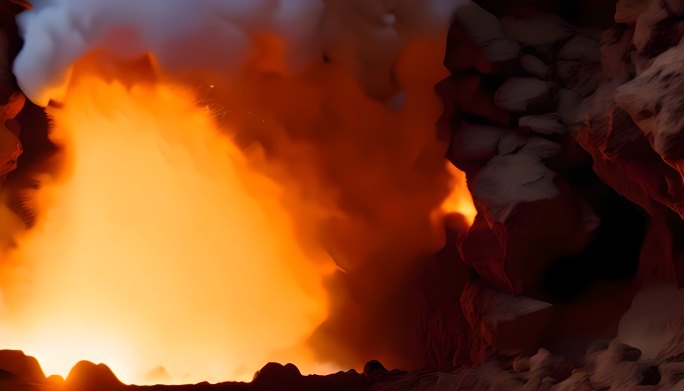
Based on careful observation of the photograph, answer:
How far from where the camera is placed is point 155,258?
12.0ft

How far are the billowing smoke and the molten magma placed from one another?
0.49ft

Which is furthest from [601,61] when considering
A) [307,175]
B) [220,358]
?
[220,358]

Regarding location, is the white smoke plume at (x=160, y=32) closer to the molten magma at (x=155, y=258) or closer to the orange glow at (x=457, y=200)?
the molten magma at (x=155, y=258)

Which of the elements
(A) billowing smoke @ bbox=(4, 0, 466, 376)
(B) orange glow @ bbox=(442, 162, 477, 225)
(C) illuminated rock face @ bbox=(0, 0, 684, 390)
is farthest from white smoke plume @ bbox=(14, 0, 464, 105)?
(B) orange glow @ bbox=(442, 162, 477, 225)

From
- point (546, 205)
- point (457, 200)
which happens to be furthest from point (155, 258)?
point (546, 205)

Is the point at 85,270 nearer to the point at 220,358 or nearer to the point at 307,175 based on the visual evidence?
the point at 220,358

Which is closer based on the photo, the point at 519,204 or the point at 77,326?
the point at 519,204

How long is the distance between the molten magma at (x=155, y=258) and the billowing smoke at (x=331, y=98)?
15 centimetres

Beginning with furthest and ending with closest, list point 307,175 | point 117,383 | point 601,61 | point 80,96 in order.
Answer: point 307,175
point 80,96
point 601,61
point 117,383

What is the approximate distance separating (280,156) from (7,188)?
119 centimetres

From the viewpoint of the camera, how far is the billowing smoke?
10.3 ft

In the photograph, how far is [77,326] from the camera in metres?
3.52

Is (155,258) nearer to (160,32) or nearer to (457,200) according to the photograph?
(160,32)

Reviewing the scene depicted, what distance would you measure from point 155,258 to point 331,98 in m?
1.07
